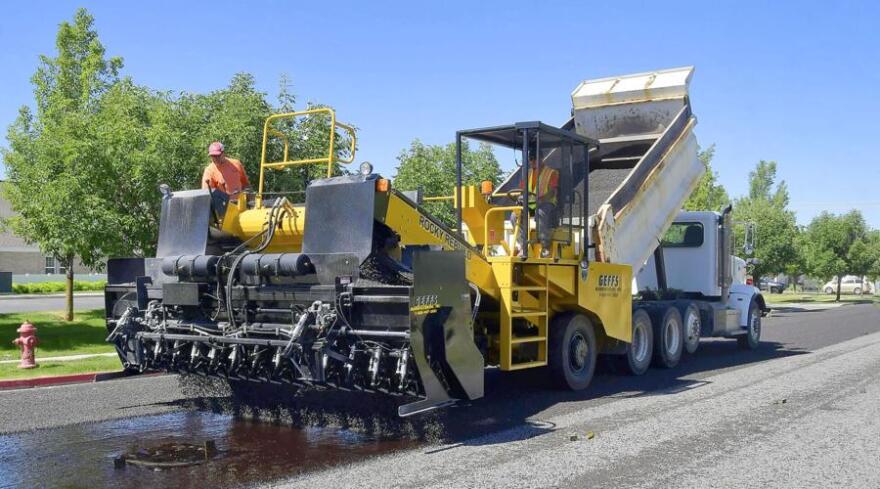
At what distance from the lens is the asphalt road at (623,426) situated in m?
5.90

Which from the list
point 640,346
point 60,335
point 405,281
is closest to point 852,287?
point 640,346

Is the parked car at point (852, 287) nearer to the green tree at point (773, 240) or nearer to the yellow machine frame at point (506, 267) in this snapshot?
the green tree at point (773, 240)

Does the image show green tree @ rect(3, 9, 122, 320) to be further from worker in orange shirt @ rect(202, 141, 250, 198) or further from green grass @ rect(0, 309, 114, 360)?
worker in orange shirt @ rect(202, 141, 250, 198)

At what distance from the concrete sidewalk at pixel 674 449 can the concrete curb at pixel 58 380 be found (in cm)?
589

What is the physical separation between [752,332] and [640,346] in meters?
4.70

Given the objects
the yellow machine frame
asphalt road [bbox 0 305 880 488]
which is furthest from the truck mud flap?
the yellow machine frame

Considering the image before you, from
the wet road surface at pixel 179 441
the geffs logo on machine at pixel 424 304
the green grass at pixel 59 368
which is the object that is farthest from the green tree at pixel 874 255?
the wet road surface at pixel 179 441

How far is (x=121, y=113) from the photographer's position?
18.2 metres

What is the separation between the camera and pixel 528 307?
9.13m

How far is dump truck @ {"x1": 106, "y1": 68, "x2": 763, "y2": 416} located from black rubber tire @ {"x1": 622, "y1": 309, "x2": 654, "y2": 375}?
28 mm

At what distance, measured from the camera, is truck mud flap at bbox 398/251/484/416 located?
269 inches

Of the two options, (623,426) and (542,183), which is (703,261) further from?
(623,426)

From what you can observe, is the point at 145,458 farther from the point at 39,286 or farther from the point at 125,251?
the point at 39,286

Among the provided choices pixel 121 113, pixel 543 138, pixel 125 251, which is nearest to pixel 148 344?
pixel 543 138
